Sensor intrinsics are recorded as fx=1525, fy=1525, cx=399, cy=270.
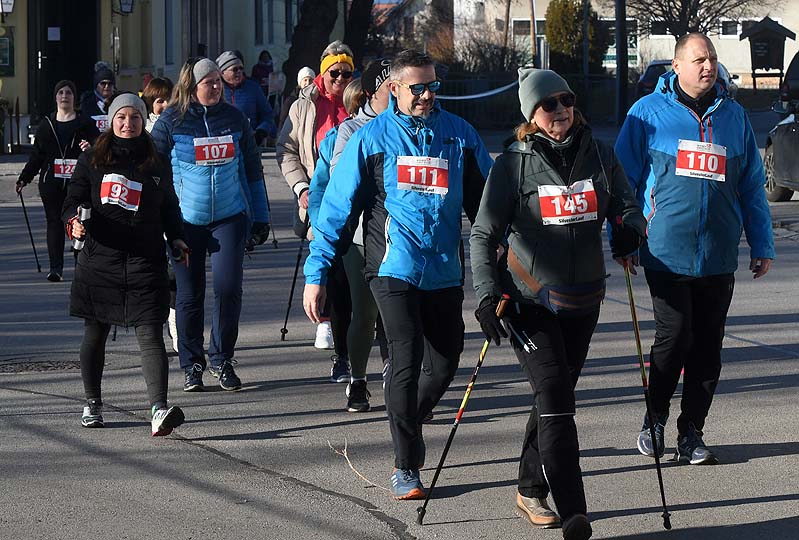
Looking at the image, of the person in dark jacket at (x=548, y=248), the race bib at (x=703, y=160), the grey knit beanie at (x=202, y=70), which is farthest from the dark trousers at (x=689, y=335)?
the grey knit beanie at (x=202, y=70)

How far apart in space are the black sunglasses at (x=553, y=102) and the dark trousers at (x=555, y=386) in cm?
74

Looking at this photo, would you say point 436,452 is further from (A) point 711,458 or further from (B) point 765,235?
(B) point 765,235

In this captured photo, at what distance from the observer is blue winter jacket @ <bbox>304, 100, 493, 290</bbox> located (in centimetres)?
636

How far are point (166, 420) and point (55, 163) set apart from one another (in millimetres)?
6352

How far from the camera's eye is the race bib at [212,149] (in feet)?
28.6

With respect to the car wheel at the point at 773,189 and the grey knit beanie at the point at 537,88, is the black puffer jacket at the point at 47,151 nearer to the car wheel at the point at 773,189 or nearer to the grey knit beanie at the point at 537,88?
the grey knit beanie at the point at 537,88

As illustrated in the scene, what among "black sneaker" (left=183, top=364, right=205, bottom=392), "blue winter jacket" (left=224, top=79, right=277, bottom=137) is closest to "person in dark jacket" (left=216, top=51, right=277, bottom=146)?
"blue winter jacket" (left=224, top=79, right=277, bottom=137)

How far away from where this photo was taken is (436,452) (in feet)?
23.6

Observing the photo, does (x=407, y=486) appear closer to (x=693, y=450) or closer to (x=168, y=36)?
(x=693, y=450)

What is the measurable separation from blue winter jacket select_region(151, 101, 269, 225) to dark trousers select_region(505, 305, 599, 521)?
3444 mm

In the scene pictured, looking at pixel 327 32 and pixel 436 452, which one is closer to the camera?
pixel 436 452

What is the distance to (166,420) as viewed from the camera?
736 cm

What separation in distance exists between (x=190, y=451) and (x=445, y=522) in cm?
173

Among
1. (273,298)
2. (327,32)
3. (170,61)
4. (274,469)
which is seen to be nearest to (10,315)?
(273,298)
